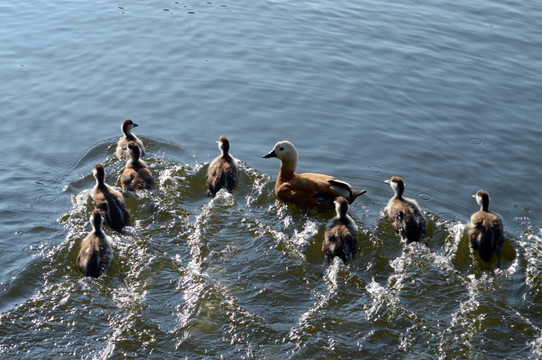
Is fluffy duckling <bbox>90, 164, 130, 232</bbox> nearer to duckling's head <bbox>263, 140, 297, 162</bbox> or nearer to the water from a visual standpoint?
the water

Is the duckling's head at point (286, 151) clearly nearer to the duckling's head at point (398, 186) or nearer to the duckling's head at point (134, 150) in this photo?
the duckling's head at point (398, 186)

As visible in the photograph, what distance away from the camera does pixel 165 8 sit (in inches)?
737

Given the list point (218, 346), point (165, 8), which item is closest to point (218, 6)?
point (165, 8)

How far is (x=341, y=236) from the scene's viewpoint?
28.0 ft

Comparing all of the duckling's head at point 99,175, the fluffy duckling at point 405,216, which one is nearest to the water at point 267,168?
the fluffy duckling at point 405,216

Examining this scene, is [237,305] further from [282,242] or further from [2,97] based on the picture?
[2,97]

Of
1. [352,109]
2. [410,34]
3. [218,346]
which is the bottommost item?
[218,346]

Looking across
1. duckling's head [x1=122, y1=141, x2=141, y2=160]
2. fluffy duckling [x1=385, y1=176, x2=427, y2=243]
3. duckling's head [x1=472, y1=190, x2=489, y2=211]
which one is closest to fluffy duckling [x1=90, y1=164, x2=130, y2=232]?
duckling's head [x1=122, y1=141, x2=141, y2=160]

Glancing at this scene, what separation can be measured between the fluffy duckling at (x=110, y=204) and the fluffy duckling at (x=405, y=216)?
12.2 ft

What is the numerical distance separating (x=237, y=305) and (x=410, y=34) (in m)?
11.5

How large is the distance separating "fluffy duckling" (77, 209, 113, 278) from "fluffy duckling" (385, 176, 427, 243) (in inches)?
151

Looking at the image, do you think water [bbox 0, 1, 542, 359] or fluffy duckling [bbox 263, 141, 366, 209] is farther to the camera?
fluffy duckling [bbox 263, 141, 366, 209]

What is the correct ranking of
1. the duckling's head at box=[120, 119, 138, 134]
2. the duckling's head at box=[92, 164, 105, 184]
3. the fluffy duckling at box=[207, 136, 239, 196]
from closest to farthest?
the duckling's head at box=[92, 164, 105, 184] → the fluffy duckling at box=[207, 136, 239, 196] → the duckling's head at box=[120, 119, 138, 134]

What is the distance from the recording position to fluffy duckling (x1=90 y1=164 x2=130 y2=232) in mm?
8953
